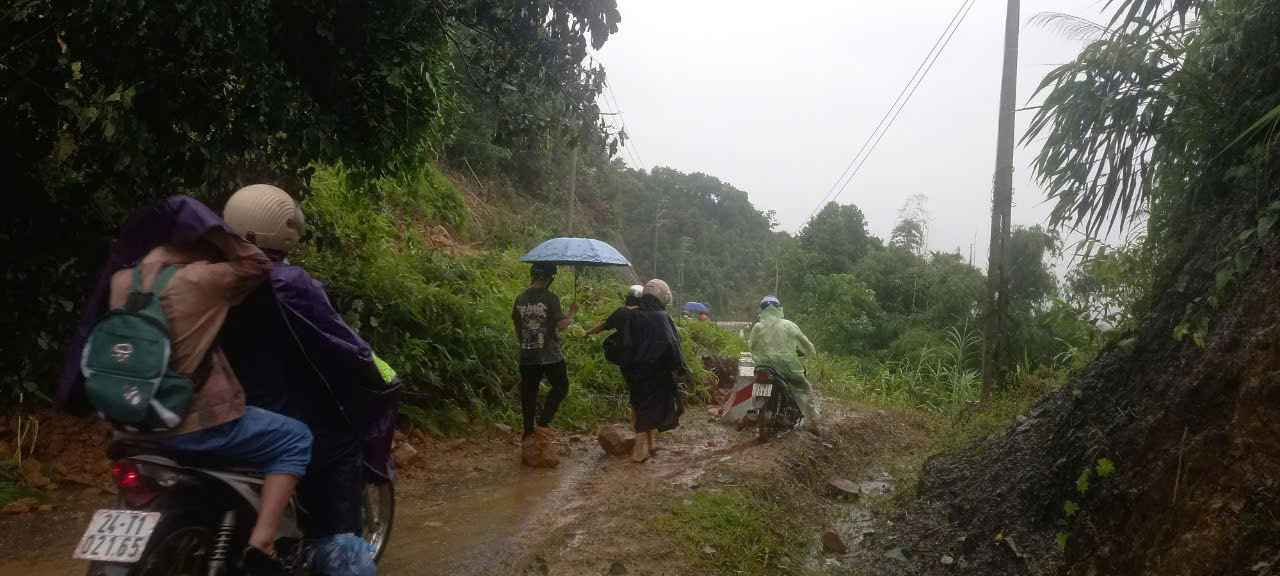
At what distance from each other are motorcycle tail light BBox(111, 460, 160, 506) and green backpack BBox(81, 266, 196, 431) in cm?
20

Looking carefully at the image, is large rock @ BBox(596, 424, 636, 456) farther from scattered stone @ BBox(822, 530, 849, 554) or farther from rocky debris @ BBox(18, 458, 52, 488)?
rocky debris @ BBox(18, 458, 52, 488)

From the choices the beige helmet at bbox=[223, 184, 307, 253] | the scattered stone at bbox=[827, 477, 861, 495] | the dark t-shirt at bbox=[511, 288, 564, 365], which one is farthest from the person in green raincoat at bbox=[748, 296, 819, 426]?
the beige helmet at bbox=[223, 184, 307, 253]

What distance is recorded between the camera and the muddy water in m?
4.86

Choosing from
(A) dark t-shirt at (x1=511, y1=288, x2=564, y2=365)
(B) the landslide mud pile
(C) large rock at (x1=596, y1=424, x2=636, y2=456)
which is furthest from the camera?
(C) large rock at (x1=596, y1=424, x2=636, y2=456)

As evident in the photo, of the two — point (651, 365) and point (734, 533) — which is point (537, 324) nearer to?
point (651, 365)

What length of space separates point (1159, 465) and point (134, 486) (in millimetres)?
3982

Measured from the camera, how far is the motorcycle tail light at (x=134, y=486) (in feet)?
7.98

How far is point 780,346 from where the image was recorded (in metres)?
9.28

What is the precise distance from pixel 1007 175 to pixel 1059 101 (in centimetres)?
467

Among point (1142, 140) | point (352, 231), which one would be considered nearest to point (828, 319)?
point (352, 231)

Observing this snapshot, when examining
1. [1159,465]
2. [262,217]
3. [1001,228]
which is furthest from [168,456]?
[1001,228]

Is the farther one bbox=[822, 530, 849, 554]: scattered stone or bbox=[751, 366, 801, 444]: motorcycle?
bbox=[751, 366, 801, 444]: motorcycle

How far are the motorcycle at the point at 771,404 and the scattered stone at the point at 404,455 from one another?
387 cm

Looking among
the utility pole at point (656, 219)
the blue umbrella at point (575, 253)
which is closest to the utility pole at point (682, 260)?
the utility pole at point (656, 219)
